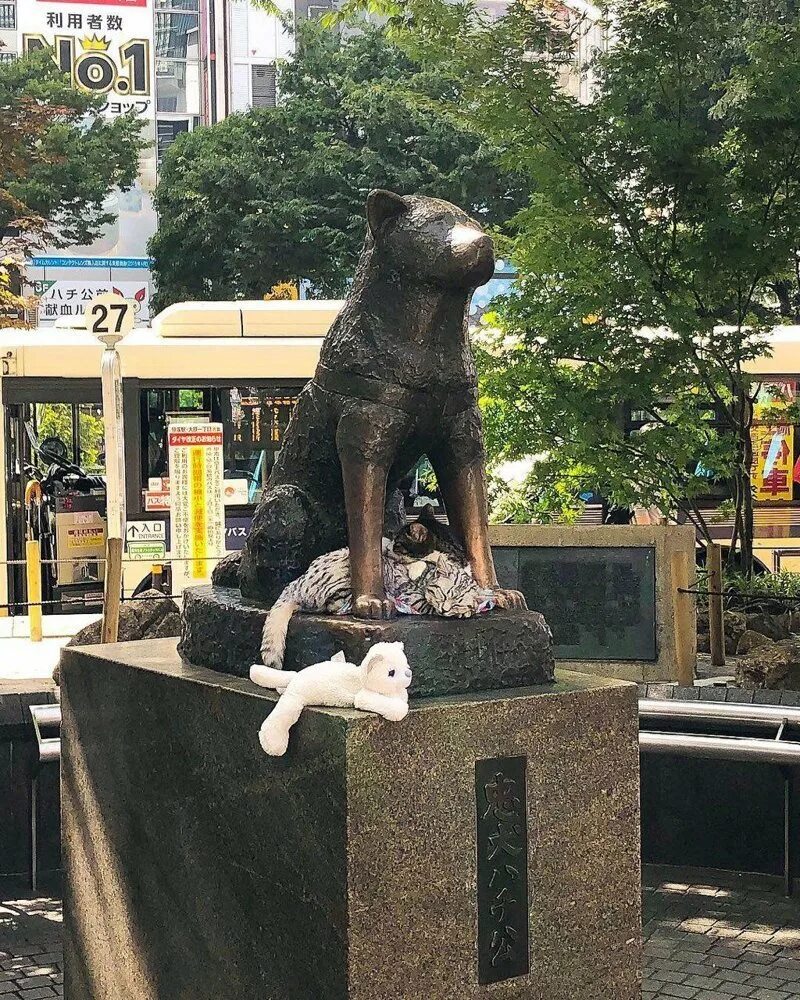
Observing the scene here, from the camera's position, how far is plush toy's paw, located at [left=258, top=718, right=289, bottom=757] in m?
3.08

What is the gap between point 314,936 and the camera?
3084 mm

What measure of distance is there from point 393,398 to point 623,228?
8.65 meters

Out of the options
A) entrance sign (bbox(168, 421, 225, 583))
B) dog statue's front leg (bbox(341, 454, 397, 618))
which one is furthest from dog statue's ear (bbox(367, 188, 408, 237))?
entrance sign (bbox(168, 421, 225, 583))

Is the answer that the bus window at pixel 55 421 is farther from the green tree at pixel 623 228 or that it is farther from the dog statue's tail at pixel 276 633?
the dog statue's tail at pixel 276 633

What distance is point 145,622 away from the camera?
10.3 m

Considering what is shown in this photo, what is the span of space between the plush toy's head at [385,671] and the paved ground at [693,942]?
2024mm

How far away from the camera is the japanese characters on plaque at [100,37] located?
4209 centimetres

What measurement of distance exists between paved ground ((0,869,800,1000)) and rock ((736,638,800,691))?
7.70 ft

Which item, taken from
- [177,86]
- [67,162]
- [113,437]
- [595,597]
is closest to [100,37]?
[177,86]

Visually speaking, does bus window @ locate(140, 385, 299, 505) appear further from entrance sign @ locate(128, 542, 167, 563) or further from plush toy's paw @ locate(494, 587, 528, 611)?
plush toy's paw @ locate(494, 587, 528, 611)

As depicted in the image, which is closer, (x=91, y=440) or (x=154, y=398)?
(x=154, y=398)

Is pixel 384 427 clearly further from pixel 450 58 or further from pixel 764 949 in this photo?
pixel 450 58

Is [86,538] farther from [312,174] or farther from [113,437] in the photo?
[312,174]

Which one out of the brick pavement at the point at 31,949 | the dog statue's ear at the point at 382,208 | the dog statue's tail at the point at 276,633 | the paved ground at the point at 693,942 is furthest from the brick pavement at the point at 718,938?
the dog statue's ear at the point at 382,208
